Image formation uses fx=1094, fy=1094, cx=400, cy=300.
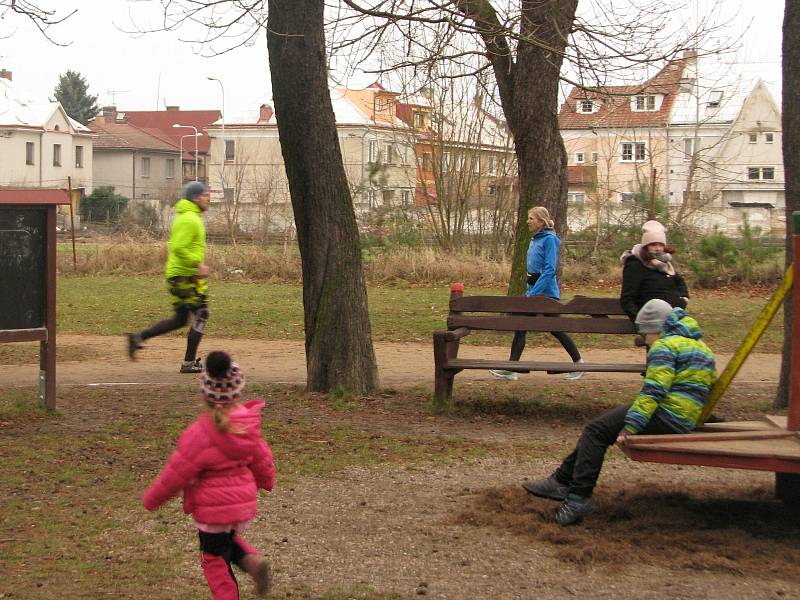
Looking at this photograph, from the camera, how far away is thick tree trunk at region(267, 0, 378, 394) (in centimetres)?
979

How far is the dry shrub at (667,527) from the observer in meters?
5.52

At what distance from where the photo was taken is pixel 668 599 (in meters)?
4.99

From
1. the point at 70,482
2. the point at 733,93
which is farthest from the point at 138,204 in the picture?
the point at 70,482

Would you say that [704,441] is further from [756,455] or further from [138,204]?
[138,204]

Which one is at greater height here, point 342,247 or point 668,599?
point 342,247

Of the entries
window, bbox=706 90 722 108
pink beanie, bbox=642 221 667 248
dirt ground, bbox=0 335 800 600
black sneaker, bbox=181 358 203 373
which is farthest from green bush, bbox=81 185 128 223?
dirt ground, bbox=0 335 800 600

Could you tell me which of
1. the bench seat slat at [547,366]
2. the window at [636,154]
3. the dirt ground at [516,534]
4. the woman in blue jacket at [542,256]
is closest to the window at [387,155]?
the window at [636,154]

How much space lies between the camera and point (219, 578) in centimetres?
454

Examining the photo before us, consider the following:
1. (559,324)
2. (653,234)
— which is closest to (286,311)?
(559,324)

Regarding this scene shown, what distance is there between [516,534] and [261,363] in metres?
7.49

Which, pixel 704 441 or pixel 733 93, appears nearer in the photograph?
pixel 704 441

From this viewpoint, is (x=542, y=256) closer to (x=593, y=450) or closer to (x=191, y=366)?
(x=191, y=366)

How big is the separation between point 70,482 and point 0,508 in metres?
0.68

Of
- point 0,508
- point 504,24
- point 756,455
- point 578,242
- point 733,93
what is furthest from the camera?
point 733,93
